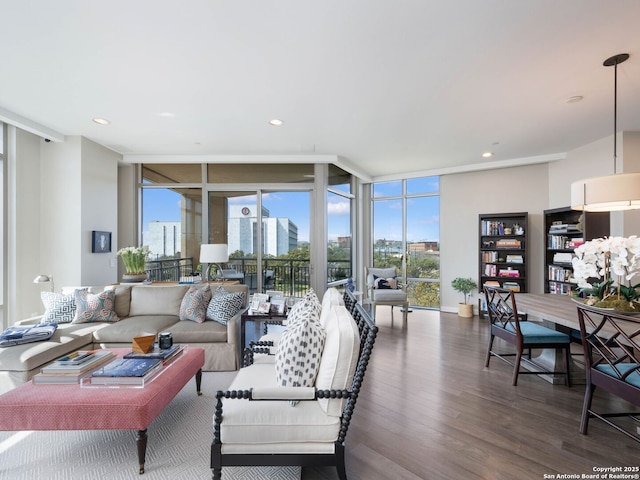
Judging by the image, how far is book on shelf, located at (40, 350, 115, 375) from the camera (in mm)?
1976

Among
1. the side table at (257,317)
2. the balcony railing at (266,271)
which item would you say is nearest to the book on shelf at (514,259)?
the balcony railing at (266,271)

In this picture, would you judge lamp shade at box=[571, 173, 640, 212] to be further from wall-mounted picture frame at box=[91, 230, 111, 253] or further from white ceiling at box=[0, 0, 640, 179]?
wall-mounted picture frame at box=[91, 230, 111, 253]

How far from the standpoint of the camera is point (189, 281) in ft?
14.0

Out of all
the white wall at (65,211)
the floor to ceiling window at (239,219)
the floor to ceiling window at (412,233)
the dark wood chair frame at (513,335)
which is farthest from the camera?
the floor to ceiling window at (412,233)

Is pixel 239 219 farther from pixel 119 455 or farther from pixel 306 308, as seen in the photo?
pixel 119 455

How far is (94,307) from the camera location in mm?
3365

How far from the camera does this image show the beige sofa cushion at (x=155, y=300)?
3.68m

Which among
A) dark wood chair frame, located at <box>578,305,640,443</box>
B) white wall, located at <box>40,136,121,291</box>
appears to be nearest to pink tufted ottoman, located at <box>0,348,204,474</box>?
dark wood chair frame, located at <box>578,305,640,443</box>

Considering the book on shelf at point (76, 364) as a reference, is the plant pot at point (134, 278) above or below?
above

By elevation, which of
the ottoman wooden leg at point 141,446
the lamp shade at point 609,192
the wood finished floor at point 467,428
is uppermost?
the lamp shade at point 609,192

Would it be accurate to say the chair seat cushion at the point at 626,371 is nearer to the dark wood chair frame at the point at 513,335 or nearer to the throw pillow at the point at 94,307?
the dark wood chair frame at the point at 513,335

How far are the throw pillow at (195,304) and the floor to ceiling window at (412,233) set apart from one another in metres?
4.28

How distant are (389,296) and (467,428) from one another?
314cm

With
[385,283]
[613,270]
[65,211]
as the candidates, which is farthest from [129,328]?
[613,270]
